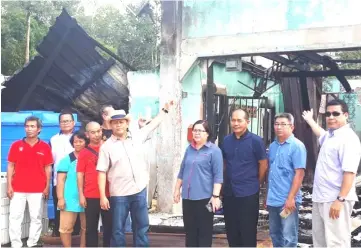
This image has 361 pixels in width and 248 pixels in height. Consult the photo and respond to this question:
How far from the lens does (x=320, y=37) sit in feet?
22.0

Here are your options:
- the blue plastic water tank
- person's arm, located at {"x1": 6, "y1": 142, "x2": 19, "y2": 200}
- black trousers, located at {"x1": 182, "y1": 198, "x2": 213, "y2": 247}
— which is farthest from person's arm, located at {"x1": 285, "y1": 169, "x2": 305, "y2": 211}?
the blue plastic water tank

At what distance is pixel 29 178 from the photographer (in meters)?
5.49

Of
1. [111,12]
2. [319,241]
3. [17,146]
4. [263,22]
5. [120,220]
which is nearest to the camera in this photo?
[319,241]

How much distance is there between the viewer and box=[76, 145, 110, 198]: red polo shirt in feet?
15.9

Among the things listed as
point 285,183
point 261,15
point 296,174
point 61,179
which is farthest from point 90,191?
point 261,15

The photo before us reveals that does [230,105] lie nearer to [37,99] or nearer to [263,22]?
[263,22]

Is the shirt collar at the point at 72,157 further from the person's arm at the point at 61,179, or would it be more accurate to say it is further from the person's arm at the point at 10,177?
the person's arm at the point at 10,177

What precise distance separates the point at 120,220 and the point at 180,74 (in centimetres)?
370

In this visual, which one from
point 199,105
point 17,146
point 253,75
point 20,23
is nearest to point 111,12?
point 20,23

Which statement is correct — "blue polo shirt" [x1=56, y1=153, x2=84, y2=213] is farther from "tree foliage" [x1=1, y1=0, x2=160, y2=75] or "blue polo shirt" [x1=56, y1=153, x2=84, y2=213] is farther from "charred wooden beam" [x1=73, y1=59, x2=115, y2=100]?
"tree foliage" [x1=1, y1=0, x2=160, y2=75]

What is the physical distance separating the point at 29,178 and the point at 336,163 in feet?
11.4

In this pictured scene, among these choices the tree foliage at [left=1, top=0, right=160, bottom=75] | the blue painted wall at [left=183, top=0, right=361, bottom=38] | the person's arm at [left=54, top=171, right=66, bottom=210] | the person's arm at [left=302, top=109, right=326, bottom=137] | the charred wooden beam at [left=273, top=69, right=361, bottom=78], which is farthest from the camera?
the tree foliage at [left=1, top=0, right=160, bottom=75]

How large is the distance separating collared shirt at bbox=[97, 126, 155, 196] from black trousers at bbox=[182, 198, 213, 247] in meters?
0.55

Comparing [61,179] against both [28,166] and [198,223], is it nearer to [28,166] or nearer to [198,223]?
[28,166]
